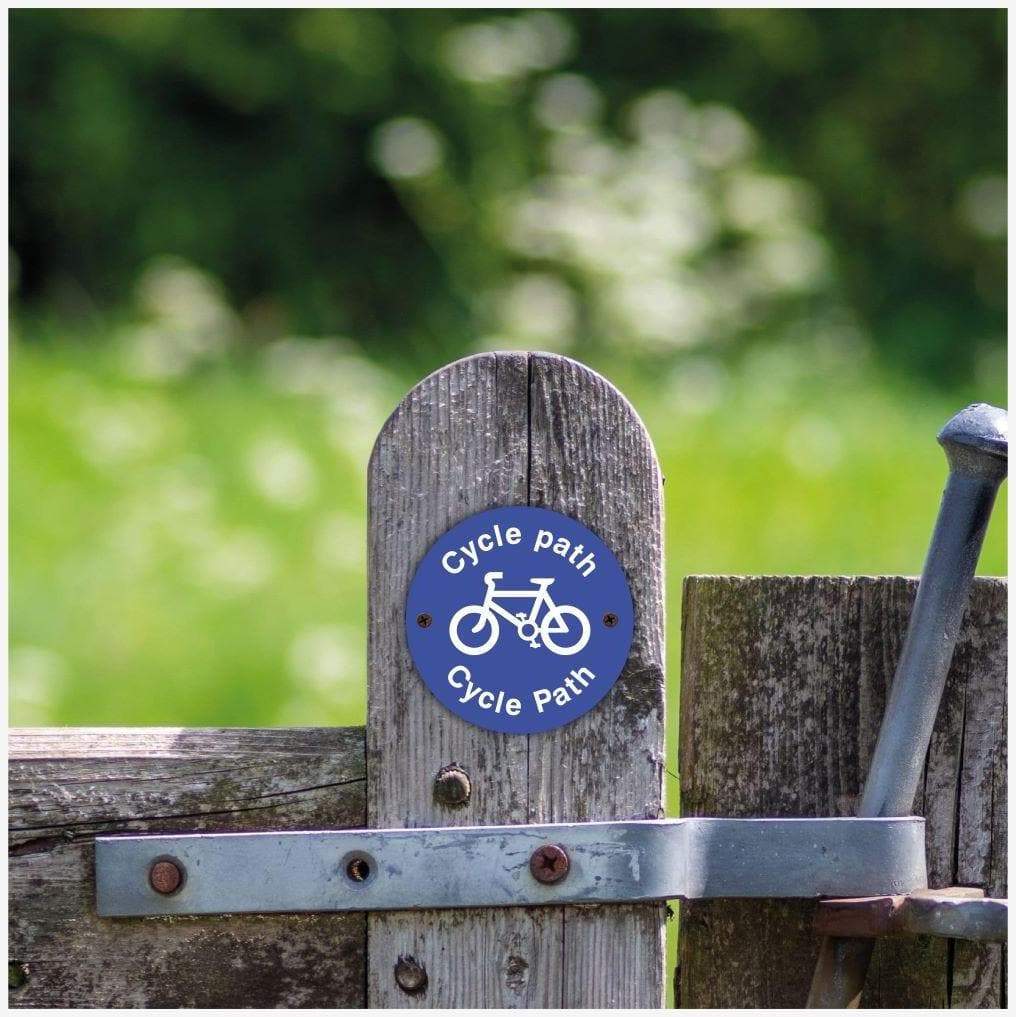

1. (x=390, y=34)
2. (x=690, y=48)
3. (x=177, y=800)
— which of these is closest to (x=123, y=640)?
(x=177, y=800)

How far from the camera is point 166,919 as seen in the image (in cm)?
104

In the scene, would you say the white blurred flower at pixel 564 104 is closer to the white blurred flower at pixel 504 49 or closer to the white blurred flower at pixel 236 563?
the white blurred flower at pixel 504 49

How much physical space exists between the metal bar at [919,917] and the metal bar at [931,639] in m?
0.02

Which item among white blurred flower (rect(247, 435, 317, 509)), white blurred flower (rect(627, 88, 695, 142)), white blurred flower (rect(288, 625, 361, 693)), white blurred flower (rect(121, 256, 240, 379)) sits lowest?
white blurred flower (rect(288, 625, 361, 693))

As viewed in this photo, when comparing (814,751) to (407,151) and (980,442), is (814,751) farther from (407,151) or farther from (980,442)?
(407,151)

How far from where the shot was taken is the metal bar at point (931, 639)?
1051 millimetres

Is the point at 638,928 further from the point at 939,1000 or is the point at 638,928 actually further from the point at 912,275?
the point at 912,275

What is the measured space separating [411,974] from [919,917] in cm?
42

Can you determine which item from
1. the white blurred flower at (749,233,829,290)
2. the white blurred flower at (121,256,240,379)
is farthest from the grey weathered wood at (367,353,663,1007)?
the white blurred flower at (749,233,829,290)

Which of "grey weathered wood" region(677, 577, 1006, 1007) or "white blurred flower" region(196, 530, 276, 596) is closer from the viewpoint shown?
"grey weathered wood" region(677, 577, 1006, 1007)

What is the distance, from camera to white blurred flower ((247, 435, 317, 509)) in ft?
12.6

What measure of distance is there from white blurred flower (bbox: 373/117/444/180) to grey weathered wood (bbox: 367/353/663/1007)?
14.5 feet

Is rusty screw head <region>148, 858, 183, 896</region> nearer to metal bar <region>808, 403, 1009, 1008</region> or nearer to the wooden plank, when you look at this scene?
the wooden plank

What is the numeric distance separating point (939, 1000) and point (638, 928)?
0.30m
